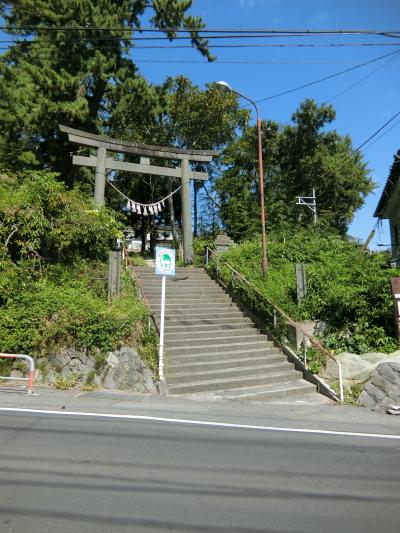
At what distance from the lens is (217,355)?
11.2 meters

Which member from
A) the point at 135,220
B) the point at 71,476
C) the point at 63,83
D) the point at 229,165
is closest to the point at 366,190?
the point at 229,165

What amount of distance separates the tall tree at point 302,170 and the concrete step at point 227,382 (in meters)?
20.7

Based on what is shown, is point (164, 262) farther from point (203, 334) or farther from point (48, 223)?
point (48, 223)

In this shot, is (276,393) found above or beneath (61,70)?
beneath

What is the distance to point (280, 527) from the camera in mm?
3510

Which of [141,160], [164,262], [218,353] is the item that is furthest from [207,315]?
[141,160]

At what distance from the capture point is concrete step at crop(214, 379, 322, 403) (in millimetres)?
9453

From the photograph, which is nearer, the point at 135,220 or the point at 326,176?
the point at 326,176

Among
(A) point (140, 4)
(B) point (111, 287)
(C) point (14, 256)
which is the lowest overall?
(B) point (111, 287)

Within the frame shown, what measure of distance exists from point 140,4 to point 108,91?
4567 mm

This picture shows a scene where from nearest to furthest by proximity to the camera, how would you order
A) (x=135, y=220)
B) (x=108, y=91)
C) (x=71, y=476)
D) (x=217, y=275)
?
(x=71, y=476)
(x=217, y=275)
(x=108, y=91)
(x=135, y=220)

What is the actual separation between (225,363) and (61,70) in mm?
14534

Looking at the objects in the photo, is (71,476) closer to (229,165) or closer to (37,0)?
(37,0)

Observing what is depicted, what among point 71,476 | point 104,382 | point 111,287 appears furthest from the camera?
point 111,287
